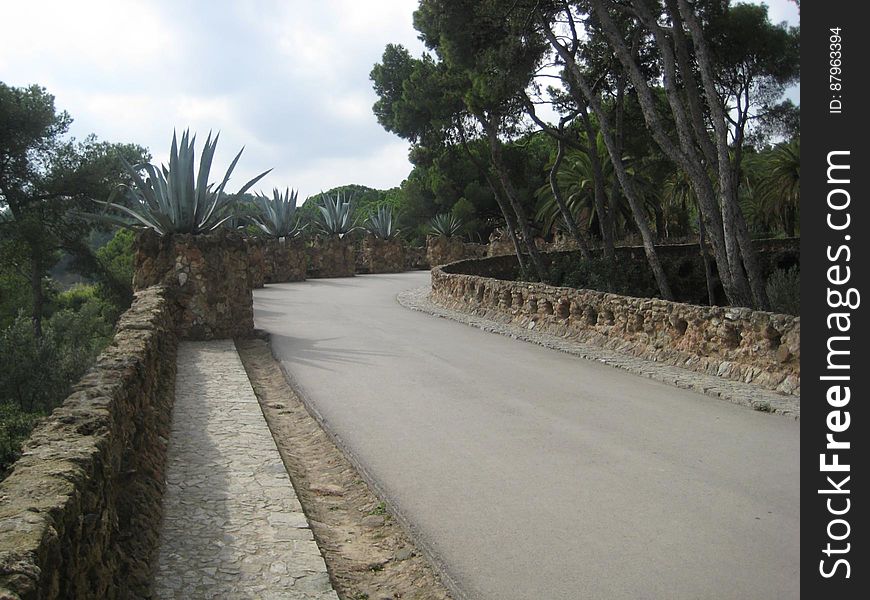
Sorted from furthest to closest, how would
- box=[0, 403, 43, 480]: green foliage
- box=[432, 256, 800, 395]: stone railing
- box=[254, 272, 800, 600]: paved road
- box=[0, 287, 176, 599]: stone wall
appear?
box=[432, 256, 800, 395]: stone railing, box=[0, 403, 43, 480]: green foliage, box=[254, 272, 800, 600]: paved road, box=[0, 287, 176, 599]: stone wall

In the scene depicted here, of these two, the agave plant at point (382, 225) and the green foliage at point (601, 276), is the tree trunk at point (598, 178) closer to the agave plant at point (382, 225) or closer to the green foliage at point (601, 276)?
the green foliage at point (601, 276)

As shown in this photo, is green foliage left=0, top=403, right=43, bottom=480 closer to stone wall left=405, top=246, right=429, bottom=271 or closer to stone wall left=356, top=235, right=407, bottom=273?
stone wall left=356, top=235, right=407, bottom=273

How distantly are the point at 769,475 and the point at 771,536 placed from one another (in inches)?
56.5

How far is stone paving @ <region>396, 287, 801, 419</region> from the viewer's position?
29.6ft

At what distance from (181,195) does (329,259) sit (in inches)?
874

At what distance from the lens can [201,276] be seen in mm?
14016

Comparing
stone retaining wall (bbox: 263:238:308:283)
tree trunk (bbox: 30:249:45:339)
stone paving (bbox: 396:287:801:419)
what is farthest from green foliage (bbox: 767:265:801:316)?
tree trunk (bbox: 30:249:45:339)

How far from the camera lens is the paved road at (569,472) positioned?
186 inches

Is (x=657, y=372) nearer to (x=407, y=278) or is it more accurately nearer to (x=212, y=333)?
(x=212, y=333)

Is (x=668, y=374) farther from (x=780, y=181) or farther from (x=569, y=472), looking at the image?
(x=780, y=181)

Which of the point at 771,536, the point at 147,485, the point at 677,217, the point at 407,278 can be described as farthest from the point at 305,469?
the point at 677,217

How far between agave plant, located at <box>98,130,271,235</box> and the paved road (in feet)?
12.5

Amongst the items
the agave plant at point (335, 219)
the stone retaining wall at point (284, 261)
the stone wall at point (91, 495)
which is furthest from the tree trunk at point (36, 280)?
the stone wall at point (91, 495)

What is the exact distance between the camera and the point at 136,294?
42.2ft
